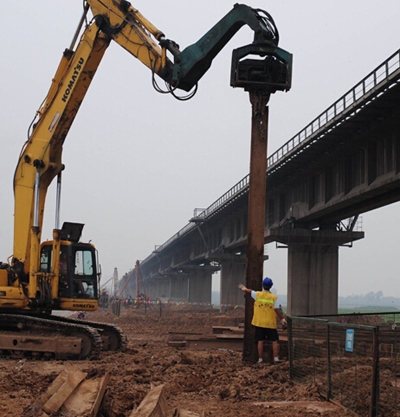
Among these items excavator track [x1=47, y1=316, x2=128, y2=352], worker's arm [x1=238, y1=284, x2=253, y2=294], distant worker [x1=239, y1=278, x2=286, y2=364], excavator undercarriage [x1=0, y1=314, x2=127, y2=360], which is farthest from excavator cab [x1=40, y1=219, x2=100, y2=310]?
distant worker [x1=239, y1=278, x2=286, y2=364]

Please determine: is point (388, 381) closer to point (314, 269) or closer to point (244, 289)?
point (244, 289)

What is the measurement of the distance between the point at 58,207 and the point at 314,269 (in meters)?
27.2

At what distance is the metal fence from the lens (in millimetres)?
8148

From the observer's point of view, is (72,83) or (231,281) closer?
(72,83)

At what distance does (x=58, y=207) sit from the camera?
54.7ft

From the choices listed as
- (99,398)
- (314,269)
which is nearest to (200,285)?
(314,269)

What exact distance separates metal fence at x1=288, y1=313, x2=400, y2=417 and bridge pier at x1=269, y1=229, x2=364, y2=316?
28963 mm

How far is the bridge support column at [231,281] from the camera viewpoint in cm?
6383

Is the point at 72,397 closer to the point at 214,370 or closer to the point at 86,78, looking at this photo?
the point at 214,370

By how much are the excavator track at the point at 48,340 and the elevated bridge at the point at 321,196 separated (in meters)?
13.9

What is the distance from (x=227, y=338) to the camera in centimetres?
1756

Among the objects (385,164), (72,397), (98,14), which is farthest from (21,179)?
(385,164)

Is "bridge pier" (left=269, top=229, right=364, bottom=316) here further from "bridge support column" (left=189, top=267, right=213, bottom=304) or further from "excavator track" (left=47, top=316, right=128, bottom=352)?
"bridge support column" (left=189, top=267, right=213, bottom=304)

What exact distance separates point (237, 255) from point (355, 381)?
53.9 metres
